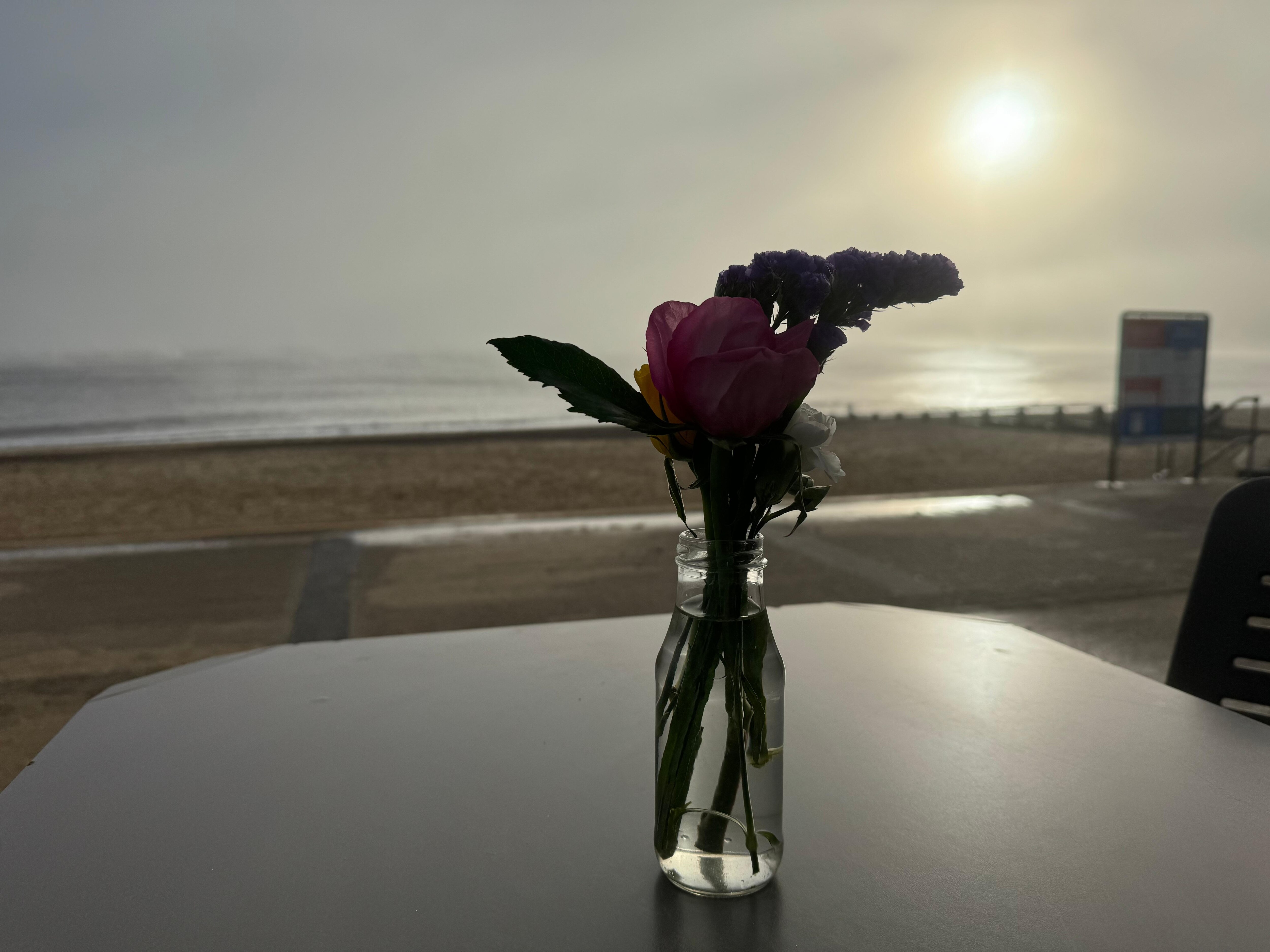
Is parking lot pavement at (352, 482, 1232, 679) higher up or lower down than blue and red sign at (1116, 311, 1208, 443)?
lower down

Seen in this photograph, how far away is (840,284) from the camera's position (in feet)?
1.72

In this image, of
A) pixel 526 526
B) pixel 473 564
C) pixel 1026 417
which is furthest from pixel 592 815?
pixel 1026 417

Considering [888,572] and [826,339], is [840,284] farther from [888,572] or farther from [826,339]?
[888,572]

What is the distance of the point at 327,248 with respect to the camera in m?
43.0

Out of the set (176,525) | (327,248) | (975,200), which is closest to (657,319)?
(176,525)

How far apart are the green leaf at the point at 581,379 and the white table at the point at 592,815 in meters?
0.30

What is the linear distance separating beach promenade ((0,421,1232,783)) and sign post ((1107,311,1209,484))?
0.41m

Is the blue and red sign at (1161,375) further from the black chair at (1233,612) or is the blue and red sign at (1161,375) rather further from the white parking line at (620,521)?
the black chair at (1233,612)

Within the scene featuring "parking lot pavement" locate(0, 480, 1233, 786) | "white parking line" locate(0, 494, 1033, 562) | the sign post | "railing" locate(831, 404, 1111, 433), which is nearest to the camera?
"parking lot pavement" locate(0, 480, 1233, 786)

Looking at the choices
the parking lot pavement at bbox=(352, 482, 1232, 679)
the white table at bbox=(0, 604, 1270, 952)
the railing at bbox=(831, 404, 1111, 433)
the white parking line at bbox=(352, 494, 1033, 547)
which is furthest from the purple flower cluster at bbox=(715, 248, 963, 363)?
the railing at bbox=(831, 404, 1111, 433)

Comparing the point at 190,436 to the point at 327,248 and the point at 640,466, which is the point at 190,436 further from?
the point at 327,248

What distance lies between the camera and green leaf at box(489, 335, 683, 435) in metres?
0.51

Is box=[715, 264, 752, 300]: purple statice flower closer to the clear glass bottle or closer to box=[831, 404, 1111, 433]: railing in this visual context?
the clear glass bottle

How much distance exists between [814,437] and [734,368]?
7 centimetres
